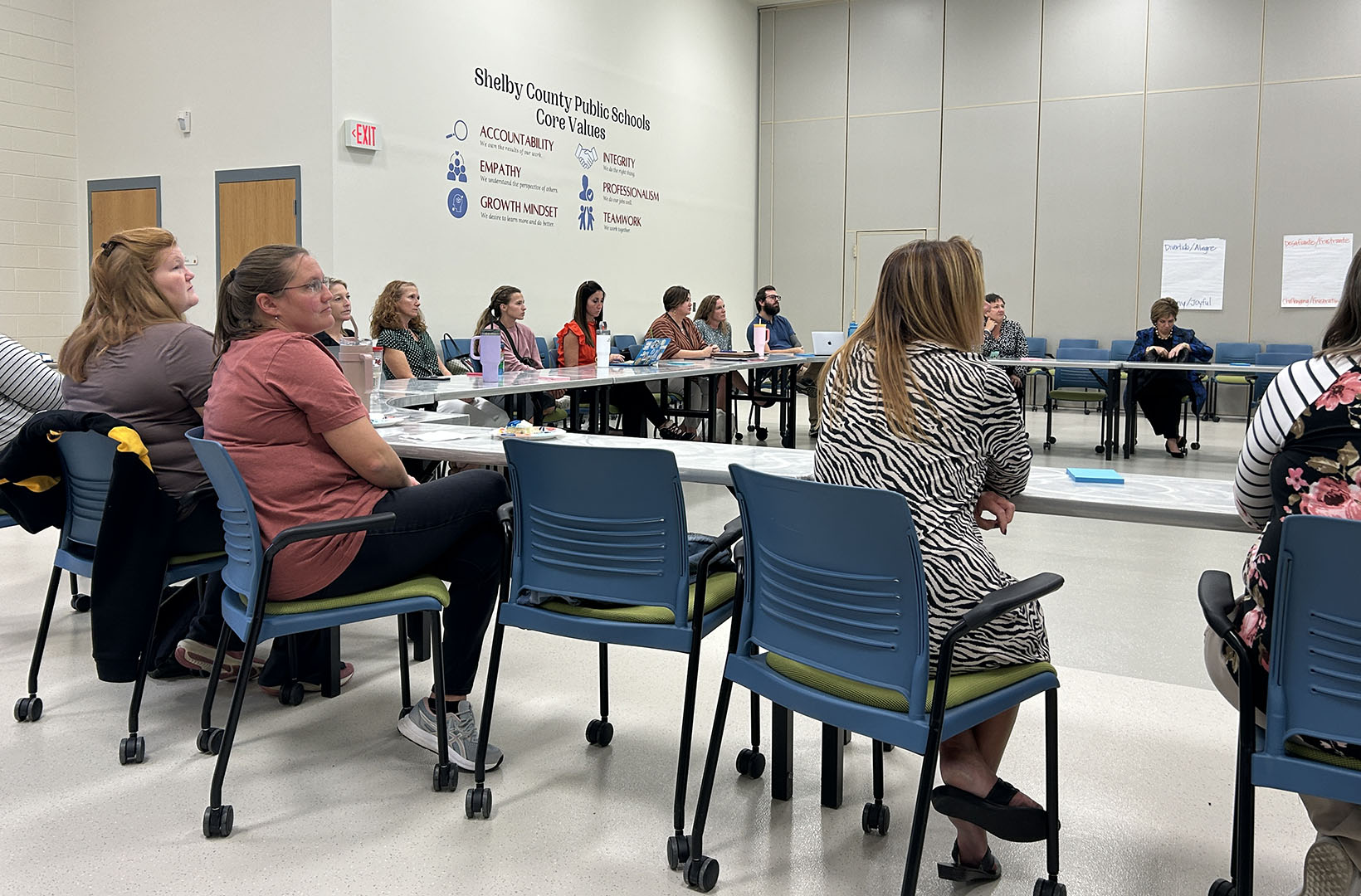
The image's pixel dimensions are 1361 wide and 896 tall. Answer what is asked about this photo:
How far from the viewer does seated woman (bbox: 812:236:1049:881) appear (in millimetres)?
1850

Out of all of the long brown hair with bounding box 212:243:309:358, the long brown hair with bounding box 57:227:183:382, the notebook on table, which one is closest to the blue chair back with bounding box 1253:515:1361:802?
the long brown hair with bounding box 212:243:309:358

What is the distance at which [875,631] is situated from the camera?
5.75ft

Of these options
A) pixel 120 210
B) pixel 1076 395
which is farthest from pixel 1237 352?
pixel 120 210

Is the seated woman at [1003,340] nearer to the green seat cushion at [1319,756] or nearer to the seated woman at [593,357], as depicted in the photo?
the seated woman at [593,357]

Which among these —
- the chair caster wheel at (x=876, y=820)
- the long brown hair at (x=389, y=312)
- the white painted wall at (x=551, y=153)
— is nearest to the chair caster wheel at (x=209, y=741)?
the chair caster wheel at (x=876, y=820)

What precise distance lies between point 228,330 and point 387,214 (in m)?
5.64

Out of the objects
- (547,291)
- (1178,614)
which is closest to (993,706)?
(1178,614)

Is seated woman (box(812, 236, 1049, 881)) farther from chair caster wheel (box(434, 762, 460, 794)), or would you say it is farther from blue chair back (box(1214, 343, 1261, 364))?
blue chair back (box(1214, 343, 1261, 364))

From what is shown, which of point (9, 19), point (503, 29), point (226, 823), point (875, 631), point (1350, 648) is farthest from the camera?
point (503, 29)

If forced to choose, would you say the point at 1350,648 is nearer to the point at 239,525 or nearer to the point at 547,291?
the point at 239,525

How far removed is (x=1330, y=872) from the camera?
5.41ft

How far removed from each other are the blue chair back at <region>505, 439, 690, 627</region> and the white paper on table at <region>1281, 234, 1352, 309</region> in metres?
10.3

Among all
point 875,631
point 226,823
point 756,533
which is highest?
point 756,533

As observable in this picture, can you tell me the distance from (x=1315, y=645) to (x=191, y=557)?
2.53 m
